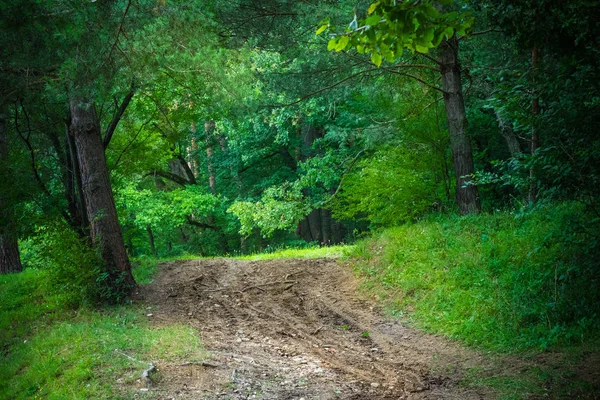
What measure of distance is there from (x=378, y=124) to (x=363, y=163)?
1.60 metres

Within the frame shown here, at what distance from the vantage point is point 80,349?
7.47m

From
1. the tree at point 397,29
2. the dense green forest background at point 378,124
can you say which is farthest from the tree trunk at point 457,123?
the tree at point 397,29

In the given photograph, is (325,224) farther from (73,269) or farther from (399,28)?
(399,28)

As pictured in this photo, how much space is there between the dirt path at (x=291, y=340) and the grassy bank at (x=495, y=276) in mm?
506

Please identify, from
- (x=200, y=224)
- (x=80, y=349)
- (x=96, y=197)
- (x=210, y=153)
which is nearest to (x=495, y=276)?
(x=80, y=349)

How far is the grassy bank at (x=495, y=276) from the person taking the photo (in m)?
6.38

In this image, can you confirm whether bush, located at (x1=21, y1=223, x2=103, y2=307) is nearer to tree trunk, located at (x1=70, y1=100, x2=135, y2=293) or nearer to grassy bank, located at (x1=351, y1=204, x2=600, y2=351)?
tree trunk, located at (x1=70, y1=100, x2=135, y2=293)

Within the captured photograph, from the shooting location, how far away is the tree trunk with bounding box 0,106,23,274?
11485mm

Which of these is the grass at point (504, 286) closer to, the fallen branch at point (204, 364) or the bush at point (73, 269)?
the fallen branch at point (204, 364)

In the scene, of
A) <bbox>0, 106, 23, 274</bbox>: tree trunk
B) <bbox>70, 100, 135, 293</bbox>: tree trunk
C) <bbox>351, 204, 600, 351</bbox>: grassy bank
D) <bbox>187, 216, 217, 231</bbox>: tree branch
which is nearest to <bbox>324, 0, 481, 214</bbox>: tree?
<bbox>351, 204, 600, 351</bbox>: grassy bank

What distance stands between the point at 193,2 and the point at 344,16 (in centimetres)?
315

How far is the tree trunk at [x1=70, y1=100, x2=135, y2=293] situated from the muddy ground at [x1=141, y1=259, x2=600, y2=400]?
34.0 inches

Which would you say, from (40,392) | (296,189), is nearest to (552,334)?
(40,392)

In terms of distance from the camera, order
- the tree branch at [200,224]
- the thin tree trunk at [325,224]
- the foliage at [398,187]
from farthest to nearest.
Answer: the tree branch at [200,224], the thin tree trunk at [325,224], the foliage at [398,187]
